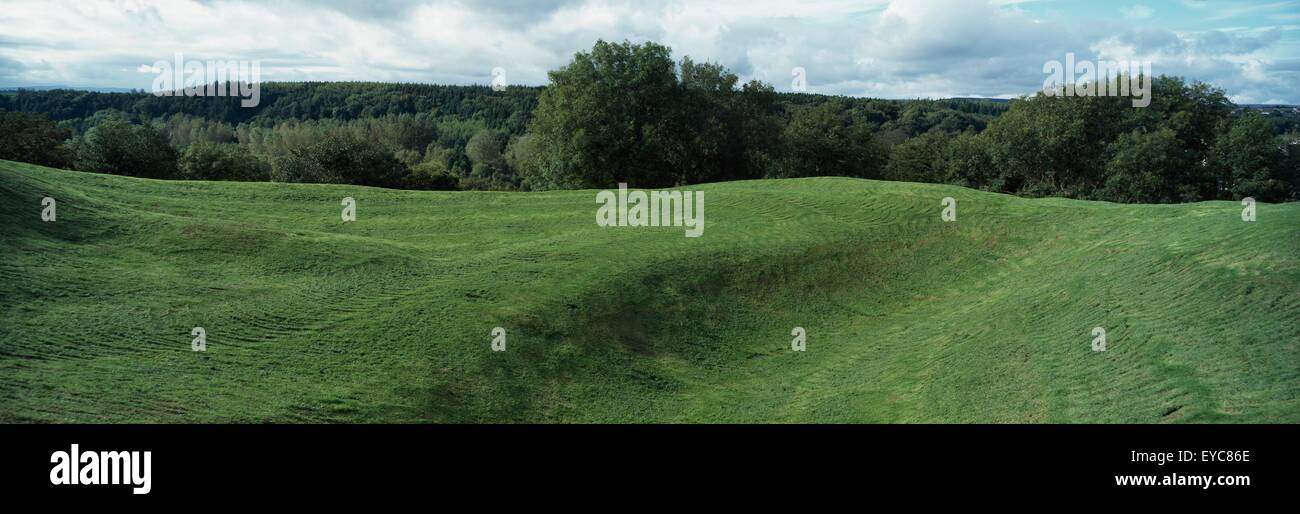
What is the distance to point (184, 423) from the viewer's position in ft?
41.6

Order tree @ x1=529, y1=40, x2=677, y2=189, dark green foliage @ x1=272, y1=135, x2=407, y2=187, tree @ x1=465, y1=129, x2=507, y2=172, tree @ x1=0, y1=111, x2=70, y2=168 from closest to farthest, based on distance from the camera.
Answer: tree @ x1=0, y1=111, x2=70, y2=168, tree @ x1=529, y1=40, x2=677, y2=189, dark green foliage @ x1=272, y1=135, x2=407, y2=187, tree @ x1=465, y1=129, x2=507, y2=172

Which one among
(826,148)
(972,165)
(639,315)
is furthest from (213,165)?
(972,165)

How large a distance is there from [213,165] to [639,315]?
1878 inches

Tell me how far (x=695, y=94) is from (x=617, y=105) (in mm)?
9579

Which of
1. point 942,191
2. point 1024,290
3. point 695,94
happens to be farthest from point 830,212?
point 695,94

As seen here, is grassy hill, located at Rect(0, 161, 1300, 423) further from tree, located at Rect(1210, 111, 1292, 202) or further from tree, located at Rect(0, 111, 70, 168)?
tree, located at Rect(1210, 111, 1292, 202)

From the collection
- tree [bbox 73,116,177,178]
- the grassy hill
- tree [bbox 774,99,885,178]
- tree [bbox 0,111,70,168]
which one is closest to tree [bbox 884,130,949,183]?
tree [bbox 774,99,885,178]

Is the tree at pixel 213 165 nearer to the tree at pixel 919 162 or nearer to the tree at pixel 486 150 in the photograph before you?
the tree at pixel 919 162

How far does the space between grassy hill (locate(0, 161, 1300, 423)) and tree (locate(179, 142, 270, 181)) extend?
2755 cm

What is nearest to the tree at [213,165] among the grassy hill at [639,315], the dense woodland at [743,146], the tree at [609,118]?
the dense woodland at [743,146]

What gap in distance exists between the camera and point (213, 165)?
185ft

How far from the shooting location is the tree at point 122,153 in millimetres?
48000

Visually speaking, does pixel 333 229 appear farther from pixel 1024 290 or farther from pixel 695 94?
pixel 695 94

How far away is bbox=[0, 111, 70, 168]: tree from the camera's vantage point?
51.8m
